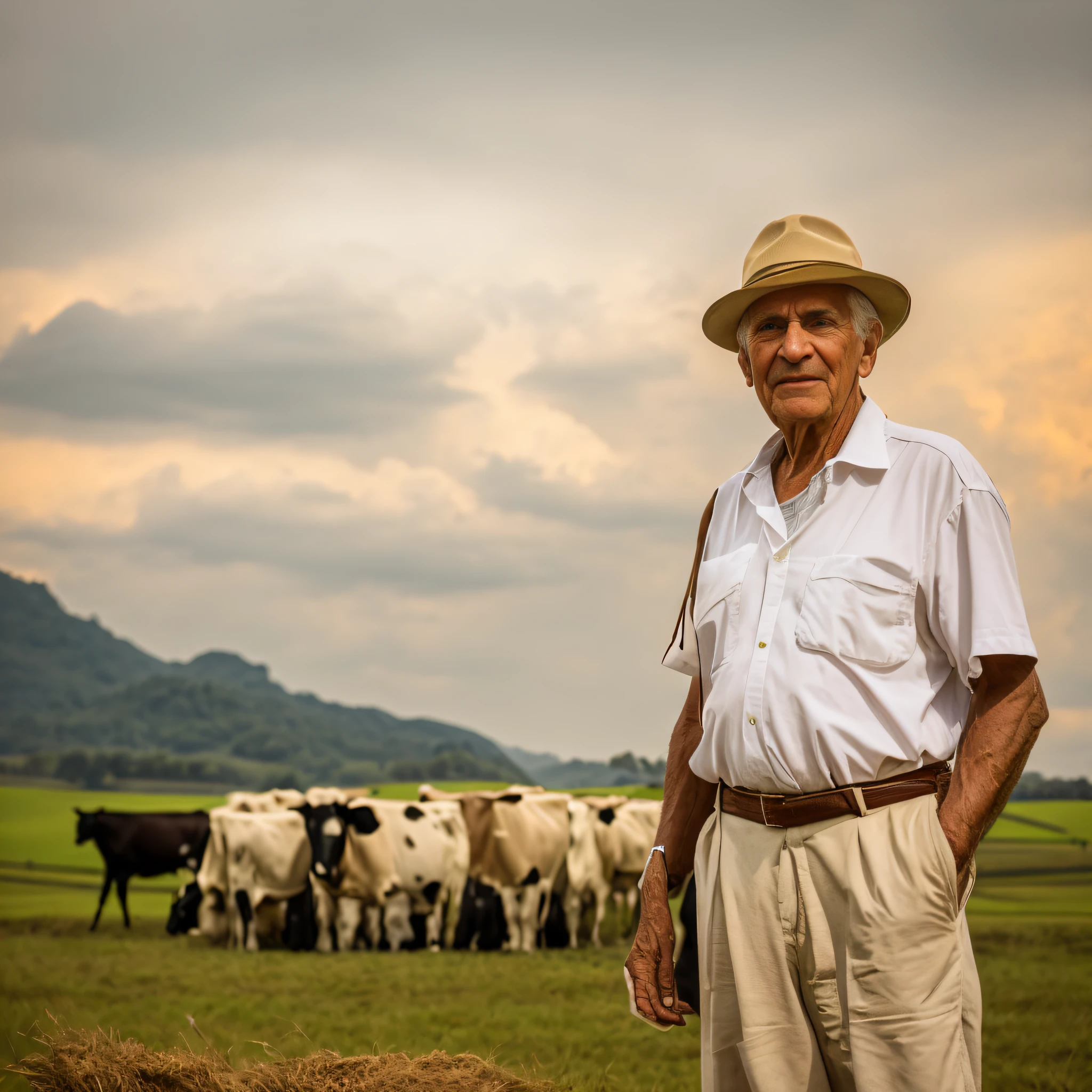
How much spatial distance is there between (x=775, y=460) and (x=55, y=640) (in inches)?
1501

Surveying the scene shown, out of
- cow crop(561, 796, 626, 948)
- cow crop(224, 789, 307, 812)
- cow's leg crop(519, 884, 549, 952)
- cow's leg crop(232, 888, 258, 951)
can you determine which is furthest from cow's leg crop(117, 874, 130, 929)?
cow crop(561, 796, 626, 948)

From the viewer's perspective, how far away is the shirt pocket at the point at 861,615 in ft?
7.25

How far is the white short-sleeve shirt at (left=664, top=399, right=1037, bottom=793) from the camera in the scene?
2164 millimetres

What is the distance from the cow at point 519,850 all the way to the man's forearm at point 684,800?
37.9ft

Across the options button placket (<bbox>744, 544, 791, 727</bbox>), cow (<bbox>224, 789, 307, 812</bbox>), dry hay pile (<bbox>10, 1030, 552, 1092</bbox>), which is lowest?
cow (<bbox>224, 789, 307, 812</bbox>)

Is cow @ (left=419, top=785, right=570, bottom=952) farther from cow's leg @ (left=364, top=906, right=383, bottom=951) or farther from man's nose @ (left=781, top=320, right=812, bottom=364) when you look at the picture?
man's nose @ (left=781, top=320, right=812, bottom=364)

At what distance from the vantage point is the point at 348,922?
13.8 m

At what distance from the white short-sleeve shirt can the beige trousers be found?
5.2 inches

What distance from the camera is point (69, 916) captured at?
15430mm

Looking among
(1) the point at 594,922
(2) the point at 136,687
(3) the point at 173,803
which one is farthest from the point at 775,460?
(2) the point at 136,687

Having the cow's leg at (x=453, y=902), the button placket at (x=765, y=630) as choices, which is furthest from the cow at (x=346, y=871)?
the button placket at (x=765, y=630)

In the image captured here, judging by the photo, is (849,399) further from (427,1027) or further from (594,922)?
(594,922)

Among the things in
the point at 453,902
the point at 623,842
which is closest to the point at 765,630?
the point at 623,842

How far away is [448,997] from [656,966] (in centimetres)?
772
